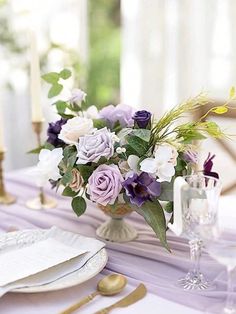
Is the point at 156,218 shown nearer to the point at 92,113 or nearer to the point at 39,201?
the point at 92,113

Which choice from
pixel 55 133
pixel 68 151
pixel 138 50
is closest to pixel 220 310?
pixel 68 151

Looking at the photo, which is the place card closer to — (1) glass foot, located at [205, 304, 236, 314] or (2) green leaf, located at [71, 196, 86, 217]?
(2) green leaf, located at [71, 196, 86, 217]

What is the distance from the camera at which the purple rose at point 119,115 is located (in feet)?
3.99

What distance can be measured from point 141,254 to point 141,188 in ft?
0.57

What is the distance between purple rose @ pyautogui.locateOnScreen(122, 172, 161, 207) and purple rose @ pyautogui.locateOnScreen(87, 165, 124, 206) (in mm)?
23

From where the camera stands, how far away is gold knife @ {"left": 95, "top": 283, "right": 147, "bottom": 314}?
0.92 m

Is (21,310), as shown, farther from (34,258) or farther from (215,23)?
(215,23)

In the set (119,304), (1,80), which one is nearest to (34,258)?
(119,304)

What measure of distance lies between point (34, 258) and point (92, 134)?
0.29 metres

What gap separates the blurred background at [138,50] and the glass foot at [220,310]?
1.89 meters

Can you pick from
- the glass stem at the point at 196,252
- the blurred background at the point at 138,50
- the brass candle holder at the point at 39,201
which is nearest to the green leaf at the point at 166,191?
the glass stem at the point at 196,252

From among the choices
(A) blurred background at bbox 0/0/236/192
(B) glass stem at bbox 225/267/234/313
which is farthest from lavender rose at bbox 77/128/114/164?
(A) blurred background at bbox 0/0/236/192

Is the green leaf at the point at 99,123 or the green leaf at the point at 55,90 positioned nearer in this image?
the green leaf at the point at 99,123

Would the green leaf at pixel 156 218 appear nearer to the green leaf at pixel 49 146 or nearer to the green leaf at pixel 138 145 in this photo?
the green leaf at pixel 138 145
